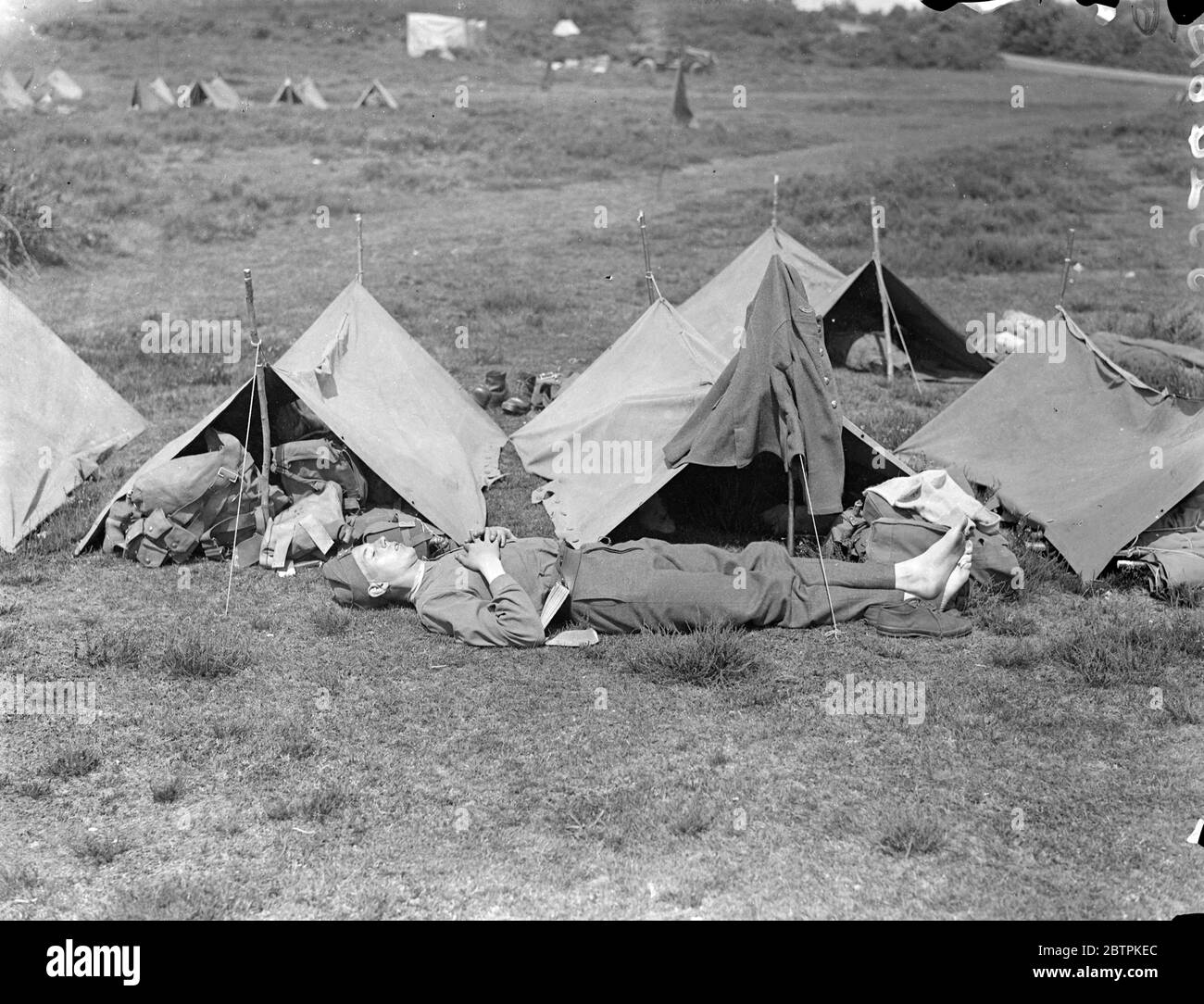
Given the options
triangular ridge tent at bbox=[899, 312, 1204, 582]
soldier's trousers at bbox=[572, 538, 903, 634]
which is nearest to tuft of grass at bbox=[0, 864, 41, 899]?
soldier's trousers at bbox=[572, 538, 903, 634]

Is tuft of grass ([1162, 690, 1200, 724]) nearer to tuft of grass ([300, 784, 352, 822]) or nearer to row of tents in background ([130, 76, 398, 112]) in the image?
tuft of grass ([300, 784, 352, 822])

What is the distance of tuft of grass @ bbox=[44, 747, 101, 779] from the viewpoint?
19.0 ft

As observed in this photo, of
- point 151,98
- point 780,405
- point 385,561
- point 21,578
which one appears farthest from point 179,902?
point 151,98

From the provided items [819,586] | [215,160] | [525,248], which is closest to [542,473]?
[819,586]

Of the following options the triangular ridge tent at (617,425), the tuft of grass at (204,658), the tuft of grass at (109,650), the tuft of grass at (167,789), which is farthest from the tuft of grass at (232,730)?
the triangular ridge tent at (617,425)

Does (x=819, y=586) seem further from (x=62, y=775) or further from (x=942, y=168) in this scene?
(x=942, y=168)

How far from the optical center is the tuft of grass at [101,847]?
516 cm

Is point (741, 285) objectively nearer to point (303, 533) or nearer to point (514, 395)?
point (514, 395)

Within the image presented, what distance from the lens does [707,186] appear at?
23562 millimetres

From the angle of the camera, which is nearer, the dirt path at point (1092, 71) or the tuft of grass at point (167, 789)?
the tuft of grass at point (167, 789)

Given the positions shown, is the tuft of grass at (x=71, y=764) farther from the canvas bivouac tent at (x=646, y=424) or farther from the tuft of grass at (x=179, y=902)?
the canvas bivouac tent at (x=646, y=424)

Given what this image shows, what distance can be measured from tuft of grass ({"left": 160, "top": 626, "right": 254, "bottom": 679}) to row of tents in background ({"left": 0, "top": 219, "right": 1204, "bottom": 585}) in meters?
1.72

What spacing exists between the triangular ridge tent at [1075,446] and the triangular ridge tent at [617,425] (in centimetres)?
200
